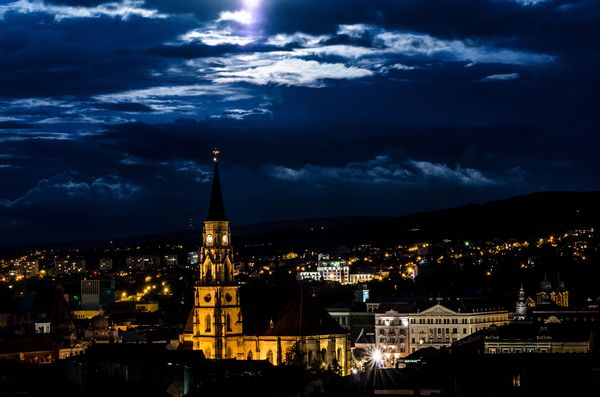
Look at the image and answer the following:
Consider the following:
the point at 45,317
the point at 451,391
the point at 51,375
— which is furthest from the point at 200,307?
the point at 45,317

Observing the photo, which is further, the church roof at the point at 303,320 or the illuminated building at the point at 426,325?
the illuminated building at the point at 426,325

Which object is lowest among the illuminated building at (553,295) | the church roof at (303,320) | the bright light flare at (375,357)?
the bright light flare at (375,357)

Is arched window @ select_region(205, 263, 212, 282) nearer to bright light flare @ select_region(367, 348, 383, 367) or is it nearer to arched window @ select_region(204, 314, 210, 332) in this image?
arched window @ select_region(204, 314, 210, 332)

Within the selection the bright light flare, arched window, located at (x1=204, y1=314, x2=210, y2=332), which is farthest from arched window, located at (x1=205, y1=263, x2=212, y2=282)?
the bright light flare

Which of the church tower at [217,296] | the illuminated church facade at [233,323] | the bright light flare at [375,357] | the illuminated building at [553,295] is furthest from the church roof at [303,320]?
the illuminated building at [553,295]

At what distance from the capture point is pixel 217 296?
114 m

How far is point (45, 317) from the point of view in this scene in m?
179

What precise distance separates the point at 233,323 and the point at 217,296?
94.7 inches

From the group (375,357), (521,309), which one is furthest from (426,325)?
(375,357)

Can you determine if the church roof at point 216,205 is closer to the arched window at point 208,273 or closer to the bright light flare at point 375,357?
the arched window at point 208,273

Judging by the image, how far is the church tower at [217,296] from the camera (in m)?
113

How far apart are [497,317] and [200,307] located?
197 feet

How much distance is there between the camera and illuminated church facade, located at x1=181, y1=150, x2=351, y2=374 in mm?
111562

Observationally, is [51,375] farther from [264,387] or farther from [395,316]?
[395,316]
